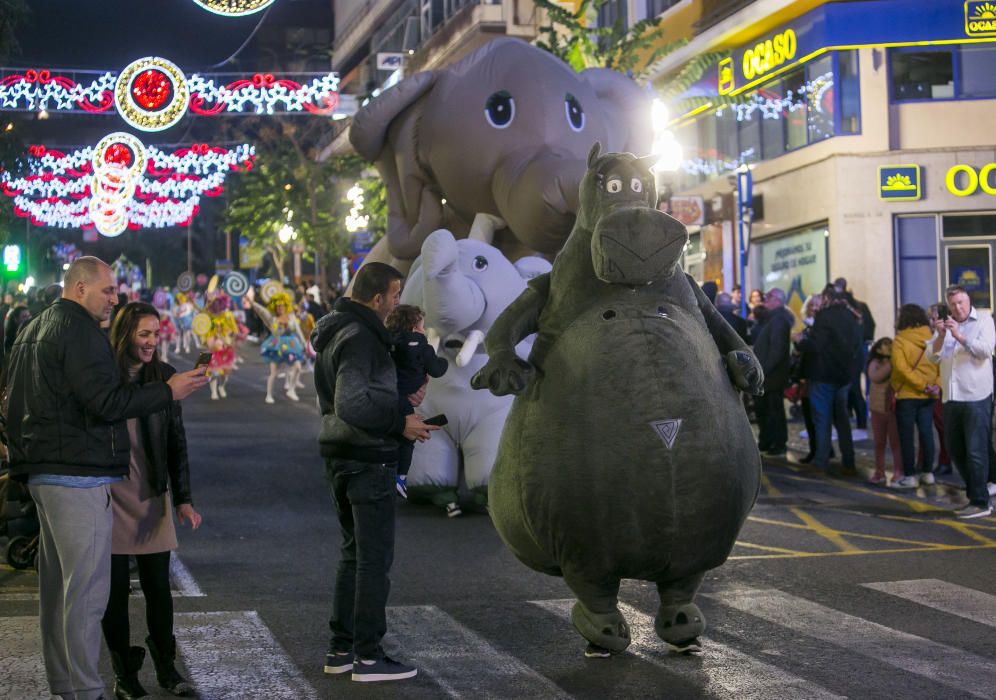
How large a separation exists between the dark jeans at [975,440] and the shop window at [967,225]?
13921 mm

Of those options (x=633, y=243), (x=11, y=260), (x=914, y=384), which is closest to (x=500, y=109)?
(x=914, y=384)

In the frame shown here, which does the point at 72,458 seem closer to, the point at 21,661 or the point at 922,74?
the point at 21,661

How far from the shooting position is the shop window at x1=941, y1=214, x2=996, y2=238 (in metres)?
25.0

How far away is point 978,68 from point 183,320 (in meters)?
24.1

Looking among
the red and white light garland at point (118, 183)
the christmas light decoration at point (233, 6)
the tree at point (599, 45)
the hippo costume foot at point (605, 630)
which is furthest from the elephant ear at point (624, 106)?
the red and white light garland at point (118, 183)

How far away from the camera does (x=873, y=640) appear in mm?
7230

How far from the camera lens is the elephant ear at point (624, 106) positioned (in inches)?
529

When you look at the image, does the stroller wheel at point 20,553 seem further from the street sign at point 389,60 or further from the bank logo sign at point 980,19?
the street sign at point 389,60

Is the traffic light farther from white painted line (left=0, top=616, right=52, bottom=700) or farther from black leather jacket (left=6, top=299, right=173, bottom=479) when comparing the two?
black leather jacket (left=6, top=299, right=173, bottom=479)

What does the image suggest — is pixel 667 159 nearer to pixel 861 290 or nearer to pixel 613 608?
pixel 861 290

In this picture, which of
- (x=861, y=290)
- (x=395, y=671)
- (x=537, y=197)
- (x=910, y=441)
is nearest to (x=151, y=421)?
(x=395, y=671)

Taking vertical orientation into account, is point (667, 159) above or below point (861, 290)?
above

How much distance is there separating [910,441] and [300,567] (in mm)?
6457

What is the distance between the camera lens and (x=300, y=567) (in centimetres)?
970
